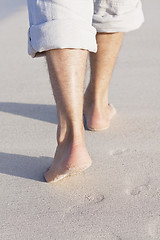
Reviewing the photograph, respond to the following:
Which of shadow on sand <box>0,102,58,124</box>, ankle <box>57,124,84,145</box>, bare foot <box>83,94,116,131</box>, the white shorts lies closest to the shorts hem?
the white shorts

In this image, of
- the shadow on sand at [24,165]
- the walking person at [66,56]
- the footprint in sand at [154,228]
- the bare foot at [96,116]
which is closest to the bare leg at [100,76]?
the bare foot at [96,116]

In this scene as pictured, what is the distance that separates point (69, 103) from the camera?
5.02 feet

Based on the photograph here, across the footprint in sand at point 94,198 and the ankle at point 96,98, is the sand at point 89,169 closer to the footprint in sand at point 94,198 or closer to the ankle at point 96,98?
the footprint in sand at point 94,198

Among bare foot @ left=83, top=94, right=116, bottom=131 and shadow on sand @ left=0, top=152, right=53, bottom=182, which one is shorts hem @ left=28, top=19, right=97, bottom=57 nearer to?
shadow on sand @ left=0, top=152, right=53, bottom=182

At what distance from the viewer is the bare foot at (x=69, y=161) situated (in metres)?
1.54

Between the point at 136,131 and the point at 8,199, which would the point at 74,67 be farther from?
the point at 136,131

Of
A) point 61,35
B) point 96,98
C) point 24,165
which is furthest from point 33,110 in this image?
point 61,35

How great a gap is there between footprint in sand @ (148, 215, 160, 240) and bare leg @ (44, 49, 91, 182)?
0.29 m

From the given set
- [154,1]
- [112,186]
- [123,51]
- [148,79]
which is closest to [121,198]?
[112,186]

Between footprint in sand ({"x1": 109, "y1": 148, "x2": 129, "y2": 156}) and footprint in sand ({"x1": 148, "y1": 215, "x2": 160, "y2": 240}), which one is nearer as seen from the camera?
footprint in sand ({"x1": 148, "y1": 215, "x2": 160, "y2": 240})

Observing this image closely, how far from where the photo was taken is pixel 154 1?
15.1ft

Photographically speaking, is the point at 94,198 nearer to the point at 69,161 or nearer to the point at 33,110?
the point at 69,161

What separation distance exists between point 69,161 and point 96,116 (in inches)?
22.3

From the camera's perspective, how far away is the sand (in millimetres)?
1425
